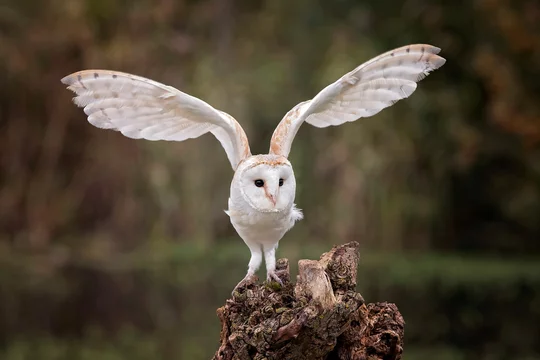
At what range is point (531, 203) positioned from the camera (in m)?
4.49

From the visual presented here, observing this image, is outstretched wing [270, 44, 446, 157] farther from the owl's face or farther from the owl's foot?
the owl's foot

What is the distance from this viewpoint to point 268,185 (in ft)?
5.31

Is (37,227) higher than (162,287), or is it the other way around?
(37,227)

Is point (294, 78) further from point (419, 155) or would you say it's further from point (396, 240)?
point (396, 240)

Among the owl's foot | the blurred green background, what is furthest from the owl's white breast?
the blurred green background

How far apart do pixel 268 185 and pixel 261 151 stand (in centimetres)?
252

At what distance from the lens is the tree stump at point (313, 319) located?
5.01 feet

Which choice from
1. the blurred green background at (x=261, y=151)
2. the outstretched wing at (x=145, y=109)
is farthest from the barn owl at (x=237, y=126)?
the blurred green background at (x=261, y=151)

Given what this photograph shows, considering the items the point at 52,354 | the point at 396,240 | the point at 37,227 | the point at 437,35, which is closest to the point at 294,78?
the point at 437,35

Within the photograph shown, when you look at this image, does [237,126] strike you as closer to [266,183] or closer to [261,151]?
[266,183]

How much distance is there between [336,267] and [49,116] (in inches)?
143

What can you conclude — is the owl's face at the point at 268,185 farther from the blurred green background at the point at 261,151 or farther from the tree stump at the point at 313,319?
the blurred green background at the point at 261,151

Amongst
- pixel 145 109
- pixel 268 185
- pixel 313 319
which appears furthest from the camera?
pixel 145 109

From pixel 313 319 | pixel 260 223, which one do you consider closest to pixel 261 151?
pixel 260 223
